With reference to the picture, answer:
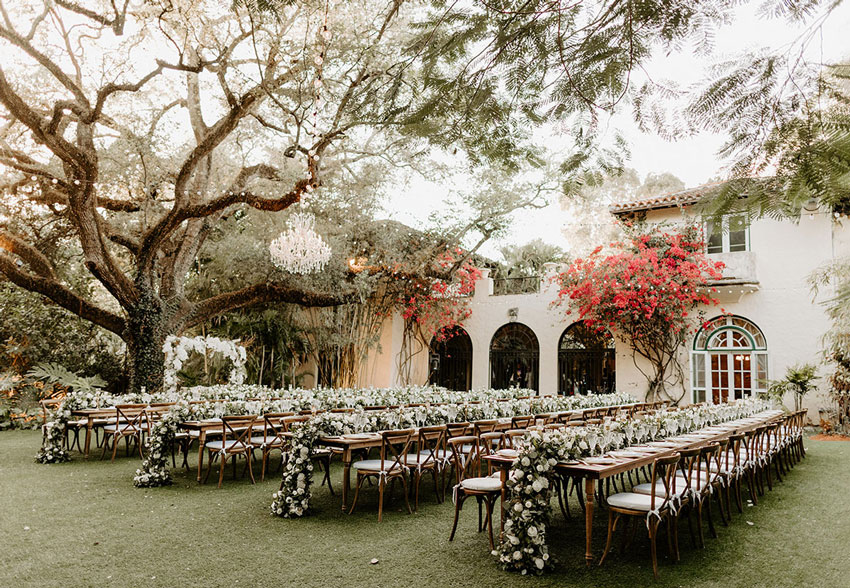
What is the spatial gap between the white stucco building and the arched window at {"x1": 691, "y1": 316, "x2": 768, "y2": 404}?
2 cm

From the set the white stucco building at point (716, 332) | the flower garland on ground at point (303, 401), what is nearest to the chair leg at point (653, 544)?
the flower garland on ground at point (303, 401)

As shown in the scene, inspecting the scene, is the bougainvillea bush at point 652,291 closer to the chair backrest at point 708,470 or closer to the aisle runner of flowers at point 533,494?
the chair backrest at point 708,470

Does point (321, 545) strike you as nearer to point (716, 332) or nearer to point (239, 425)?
point (239, 425)

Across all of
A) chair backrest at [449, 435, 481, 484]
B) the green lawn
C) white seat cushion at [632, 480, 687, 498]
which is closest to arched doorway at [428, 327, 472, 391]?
chair backrest at [449, 435, 481, 484]

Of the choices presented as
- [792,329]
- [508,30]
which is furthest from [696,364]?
[508,30]

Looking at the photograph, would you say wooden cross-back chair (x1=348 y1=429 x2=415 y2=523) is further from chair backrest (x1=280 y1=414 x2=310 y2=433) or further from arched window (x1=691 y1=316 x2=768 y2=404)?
arched window (x1=691 y1=316 x2=768 y2=404)

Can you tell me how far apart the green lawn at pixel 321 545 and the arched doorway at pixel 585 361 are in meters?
7.76

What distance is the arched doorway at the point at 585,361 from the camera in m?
14.3

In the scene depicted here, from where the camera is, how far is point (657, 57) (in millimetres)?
2590

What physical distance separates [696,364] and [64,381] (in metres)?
14.4

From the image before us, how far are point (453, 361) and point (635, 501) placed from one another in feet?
42.0

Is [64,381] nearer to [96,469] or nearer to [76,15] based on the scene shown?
[96,469]

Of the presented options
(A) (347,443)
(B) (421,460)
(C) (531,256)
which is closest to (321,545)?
(A) (347,443)

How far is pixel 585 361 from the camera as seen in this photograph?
14.6 meters
